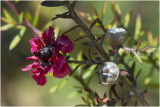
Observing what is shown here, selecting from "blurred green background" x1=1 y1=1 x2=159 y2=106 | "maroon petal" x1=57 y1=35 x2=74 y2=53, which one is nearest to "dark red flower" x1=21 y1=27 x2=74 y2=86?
"maroon petal" x1=57 y1=35 x2=74 y2=53

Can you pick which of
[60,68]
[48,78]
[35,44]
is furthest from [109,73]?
[48,78]

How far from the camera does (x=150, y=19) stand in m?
2.06

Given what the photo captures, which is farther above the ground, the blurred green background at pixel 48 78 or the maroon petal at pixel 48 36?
the maroon petal at pixel 48 36

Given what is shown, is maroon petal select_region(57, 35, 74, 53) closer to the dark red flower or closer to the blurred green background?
the dark red flower

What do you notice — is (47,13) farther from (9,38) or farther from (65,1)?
(65,1)

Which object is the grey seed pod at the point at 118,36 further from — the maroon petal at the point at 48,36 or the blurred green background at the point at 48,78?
the blurred green background at the point at 48,78

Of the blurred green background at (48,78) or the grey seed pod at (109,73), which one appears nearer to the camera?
the grey seed pod at (109,73)

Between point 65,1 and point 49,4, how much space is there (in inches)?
1.9

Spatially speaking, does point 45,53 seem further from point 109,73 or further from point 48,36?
point 109,73

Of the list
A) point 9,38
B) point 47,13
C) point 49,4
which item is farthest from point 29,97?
point 49,4

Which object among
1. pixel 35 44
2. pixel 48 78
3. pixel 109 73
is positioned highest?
pixel 35 44

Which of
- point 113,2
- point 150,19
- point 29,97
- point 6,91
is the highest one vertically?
point 113,2

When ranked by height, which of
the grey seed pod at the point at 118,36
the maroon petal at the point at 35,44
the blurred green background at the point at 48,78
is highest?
the maroon petal at the point at 35,44

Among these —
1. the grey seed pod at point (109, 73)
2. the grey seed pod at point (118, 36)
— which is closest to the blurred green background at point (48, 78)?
the grey seed pod at point (118, 36)
